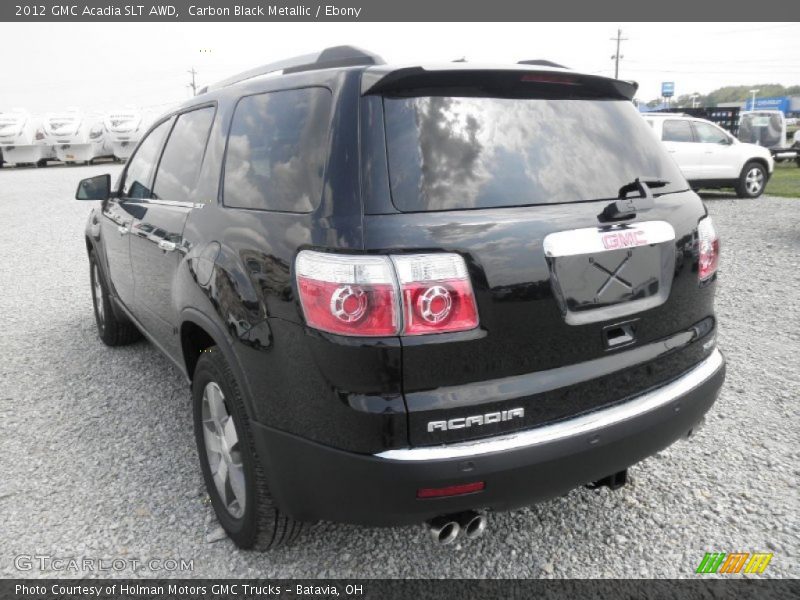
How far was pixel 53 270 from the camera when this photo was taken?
841 centimetres

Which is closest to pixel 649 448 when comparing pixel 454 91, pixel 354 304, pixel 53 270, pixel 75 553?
pixel 354 304

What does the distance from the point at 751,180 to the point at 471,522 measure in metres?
15.5

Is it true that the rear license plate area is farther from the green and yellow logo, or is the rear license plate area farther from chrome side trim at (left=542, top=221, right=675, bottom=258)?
the green and yellow logo

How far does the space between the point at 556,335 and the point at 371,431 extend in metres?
0.67

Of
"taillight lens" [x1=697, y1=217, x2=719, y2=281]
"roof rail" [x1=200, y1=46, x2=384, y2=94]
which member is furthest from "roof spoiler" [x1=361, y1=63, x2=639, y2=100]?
"taillight lens" [x1=697, y1=217, x2=719, y2=281]

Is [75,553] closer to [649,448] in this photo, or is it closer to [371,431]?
[371,431]

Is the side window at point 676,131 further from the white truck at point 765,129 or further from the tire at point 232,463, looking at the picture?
the tire at point 232,463

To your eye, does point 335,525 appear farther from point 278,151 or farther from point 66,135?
point 66,135

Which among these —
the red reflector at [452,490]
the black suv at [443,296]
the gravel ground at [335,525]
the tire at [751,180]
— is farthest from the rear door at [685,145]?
the red reflector at [452,490]

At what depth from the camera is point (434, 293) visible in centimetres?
186

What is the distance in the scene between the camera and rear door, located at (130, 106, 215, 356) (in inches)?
118

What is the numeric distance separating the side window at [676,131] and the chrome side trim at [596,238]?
13.1m

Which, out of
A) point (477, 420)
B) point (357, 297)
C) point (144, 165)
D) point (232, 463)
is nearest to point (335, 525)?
point (232, 463)

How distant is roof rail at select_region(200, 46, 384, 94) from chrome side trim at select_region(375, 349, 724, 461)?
1320mm
